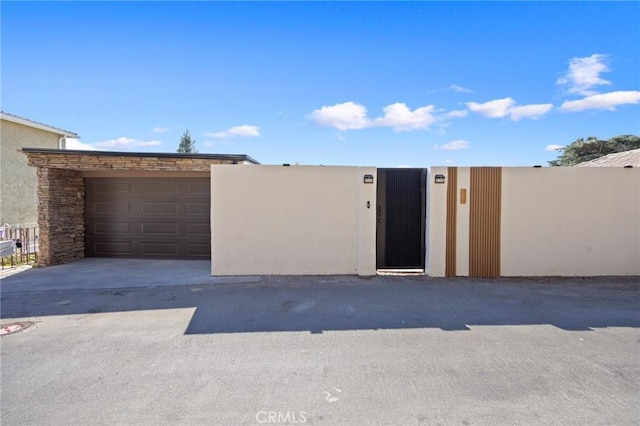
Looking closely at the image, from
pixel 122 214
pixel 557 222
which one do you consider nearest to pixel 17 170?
pixel 122 214

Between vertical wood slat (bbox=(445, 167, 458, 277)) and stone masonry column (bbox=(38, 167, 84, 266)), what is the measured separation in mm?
9908

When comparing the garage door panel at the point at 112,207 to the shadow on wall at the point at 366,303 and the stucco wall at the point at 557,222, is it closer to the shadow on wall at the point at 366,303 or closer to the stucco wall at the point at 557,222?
the shadow on wall at the point at 366,303

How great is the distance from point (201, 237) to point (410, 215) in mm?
5805

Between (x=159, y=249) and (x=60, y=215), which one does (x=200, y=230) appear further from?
(x=60, y=215)

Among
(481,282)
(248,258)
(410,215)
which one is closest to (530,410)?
(481,282)

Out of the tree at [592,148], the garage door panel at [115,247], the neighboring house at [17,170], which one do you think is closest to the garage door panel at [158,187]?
the garage door panel at [115,247]

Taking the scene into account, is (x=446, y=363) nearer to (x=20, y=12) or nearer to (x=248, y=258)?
(x=248, y=258)

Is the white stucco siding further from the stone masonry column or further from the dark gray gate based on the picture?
the stone masonry column

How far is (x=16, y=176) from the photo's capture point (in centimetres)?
1402

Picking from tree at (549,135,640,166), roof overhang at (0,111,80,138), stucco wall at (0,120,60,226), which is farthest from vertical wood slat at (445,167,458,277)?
tree at (549,135,640,166)

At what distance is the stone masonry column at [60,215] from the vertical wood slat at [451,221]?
9908 millimetres

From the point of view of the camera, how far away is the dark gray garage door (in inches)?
391

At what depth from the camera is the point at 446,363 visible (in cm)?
370

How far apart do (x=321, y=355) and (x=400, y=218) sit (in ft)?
15.7
